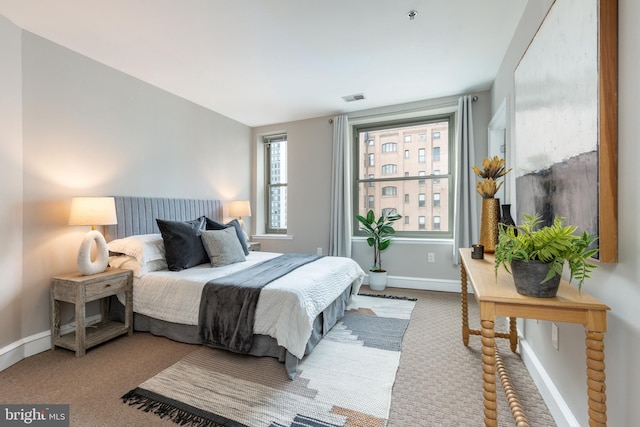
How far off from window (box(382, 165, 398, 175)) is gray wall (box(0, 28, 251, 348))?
9.58 ft

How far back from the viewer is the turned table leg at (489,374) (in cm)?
109

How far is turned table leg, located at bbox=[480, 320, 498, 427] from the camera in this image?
109cm

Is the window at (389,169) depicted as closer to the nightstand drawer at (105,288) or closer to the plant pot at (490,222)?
the plant pot at (490,222)

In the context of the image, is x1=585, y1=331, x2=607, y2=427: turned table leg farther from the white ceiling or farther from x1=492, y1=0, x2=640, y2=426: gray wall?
the white ceiling

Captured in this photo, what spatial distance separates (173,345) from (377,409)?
1.72 metres

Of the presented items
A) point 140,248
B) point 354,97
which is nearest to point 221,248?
point 140,248

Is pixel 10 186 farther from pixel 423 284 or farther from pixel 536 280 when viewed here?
pixel 423 284

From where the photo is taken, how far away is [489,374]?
110cm

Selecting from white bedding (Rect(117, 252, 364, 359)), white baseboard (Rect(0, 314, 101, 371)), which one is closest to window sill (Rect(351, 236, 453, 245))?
white bedding (Rect(117, 252, 364, 359))

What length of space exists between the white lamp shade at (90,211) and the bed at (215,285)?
333mm

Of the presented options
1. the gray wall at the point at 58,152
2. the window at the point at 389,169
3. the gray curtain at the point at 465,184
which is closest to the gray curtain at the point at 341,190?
the window at the point at 389,169

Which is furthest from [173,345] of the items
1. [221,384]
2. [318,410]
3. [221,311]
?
[318,410]

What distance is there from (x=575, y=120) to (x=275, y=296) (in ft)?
6.23

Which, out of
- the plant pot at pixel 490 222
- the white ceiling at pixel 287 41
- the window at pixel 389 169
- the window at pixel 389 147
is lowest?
the plant pot at pixel 490 222
